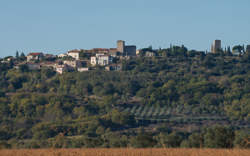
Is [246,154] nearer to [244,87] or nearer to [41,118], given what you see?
[41,118]

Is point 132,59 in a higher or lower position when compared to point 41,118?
higher

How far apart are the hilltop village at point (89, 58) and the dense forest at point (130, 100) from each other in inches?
124

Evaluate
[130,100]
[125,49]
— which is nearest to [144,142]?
[130,100]

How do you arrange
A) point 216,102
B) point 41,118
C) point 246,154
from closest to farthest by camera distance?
point 246,154, point 41,118, point 216,102

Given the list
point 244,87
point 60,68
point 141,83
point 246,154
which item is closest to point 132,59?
point 60,68

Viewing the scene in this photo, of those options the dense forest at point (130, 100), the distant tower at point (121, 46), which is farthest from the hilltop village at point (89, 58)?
the dense forest at point (130, 100)

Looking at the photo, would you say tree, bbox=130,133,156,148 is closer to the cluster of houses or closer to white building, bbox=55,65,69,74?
the cluster of houses

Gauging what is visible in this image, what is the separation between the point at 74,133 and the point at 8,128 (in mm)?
6113

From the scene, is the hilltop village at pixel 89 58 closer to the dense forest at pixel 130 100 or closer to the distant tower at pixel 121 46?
Answer: the distant tower at pixel 121 46

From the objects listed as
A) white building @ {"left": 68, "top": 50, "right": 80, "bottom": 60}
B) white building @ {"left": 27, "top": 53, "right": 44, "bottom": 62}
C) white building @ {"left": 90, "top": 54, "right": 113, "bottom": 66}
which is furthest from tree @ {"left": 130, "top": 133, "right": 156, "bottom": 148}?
white building @ {"left": 27, "top": 53, "right": 44, "bottom": 62}

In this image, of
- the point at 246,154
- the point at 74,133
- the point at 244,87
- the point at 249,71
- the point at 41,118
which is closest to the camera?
the point at 246,154

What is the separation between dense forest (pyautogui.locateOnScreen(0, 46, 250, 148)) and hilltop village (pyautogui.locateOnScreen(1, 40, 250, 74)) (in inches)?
124

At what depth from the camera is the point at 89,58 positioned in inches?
4161

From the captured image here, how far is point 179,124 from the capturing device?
56375 millimetres
